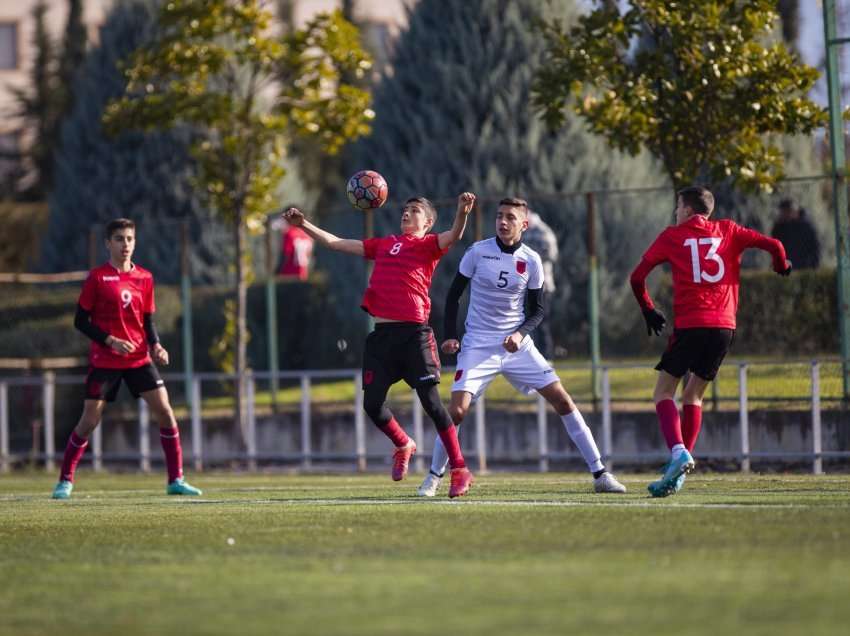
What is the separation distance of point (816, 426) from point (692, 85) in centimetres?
371

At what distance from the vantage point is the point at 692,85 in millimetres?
17938

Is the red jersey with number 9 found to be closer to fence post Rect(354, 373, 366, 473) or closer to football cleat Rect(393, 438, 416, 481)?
football cleat Rect(393, 438, 416, 481)

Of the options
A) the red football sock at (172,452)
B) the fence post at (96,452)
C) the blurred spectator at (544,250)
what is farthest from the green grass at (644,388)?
the red football sock at (172,452)

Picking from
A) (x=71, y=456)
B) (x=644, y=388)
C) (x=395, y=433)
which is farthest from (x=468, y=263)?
(x=644, y=388)

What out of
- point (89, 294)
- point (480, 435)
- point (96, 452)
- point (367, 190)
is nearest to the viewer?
point (367, 190)

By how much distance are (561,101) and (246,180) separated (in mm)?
5629

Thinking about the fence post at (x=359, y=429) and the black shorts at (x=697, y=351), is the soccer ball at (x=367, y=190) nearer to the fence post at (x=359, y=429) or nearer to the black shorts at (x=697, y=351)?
the black shorts at (x=697, y=351)

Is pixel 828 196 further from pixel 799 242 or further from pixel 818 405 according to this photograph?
pixel 818 405

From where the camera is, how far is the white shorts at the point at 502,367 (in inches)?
495

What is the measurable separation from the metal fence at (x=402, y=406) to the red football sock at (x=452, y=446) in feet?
19.2

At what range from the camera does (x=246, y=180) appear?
74.0ft

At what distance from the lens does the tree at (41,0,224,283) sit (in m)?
36.2

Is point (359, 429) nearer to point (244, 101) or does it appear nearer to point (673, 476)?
point (244, 101)

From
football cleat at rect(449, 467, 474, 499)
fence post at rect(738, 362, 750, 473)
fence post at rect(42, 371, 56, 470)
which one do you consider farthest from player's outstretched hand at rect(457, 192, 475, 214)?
fence post at rect(42, 371, 56, 470)
